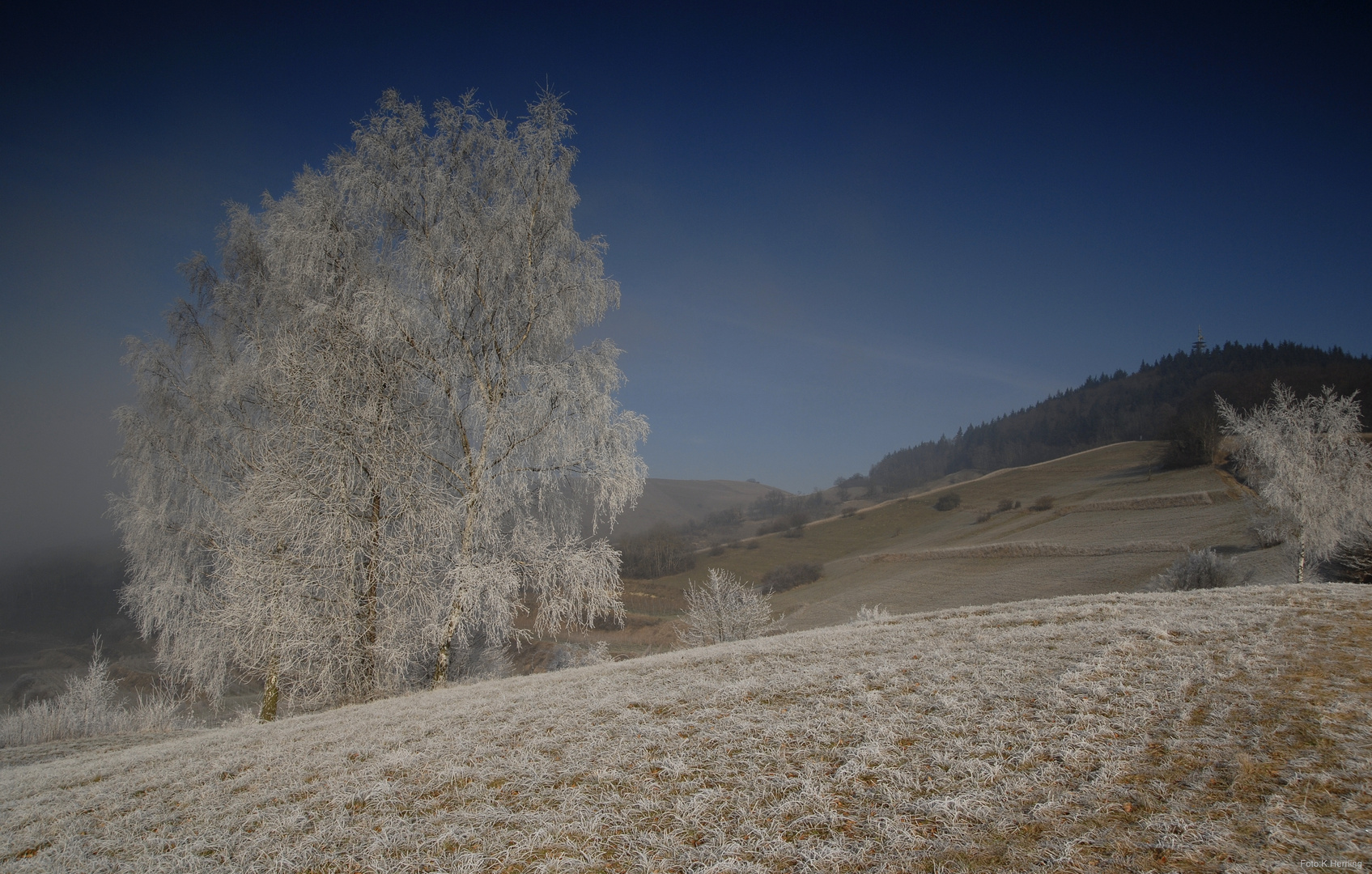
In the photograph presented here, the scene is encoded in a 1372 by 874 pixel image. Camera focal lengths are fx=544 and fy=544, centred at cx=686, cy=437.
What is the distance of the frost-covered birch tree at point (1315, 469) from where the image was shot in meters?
24.5

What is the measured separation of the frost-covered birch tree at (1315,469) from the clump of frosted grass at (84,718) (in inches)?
1682

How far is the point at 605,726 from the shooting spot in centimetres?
595

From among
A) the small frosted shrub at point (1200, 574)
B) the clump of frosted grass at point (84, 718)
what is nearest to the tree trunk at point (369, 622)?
the clump of frosted grass at point (84, 718)

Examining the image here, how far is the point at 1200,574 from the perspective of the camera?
87.8 feet

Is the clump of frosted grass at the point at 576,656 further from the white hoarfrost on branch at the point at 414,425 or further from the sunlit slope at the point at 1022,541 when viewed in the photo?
the sunlit slope at the point at 1022,541

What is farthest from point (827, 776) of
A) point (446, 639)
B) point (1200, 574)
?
point (1200, 574)

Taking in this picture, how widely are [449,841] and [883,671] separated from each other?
5.20 metres

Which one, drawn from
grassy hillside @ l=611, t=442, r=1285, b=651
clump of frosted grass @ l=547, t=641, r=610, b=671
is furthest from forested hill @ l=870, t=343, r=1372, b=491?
clump of frosted grass @ l=547, t=641, r=610, b=671

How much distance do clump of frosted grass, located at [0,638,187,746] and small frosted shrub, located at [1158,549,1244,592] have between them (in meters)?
39.7

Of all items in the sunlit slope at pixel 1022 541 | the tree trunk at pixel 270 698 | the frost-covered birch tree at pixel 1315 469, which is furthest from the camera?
the sunlit slope at pixel 1022 541

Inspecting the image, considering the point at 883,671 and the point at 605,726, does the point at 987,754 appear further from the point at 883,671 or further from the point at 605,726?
the point at 605,726

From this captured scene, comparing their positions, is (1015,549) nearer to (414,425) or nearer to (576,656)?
(576,656)

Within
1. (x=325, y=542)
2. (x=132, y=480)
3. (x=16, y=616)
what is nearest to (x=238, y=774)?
(x=325, y=542)

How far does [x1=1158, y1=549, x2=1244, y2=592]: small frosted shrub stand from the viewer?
2647cm
